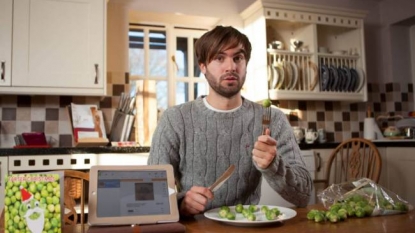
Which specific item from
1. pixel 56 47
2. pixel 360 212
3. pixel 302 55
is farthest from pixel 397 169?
pixel 56 47

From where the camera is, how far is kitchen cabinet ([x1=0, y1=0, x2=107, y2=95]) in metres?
2.63

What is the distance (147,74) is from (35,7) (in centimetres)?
103

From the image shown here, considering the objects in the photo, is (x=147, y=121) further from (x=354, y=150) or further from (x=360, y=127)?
(x=360, y=127)

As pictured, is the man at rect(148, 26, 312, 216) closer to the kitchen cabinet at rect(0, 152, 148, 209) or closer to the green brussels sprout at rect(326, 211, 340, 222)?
the green brussels sprout at rect(326, 211, 340, 222)

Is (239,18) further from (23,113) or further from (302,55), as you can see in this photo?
(23,113)

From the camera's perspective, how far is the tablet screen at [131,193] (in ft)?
2.94

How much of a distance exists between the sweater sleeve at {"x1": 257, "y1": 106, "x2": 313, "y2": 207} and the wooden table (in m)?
0.14

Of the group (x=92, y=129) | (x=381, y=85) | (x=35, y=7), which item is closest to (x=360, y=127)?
(x=381, y=85)

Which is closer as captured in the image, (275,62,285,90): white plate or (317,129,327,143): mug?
(275,62,285,90): white plate

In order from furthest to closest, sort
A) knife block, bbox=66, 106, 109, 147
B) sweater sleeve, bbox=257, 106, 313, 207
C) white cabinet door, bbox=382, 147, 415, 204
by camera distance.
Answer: white cabinet door, bbox=382, 147, 415, 204 → knife block, bbox=66, 106, 109, 147 → sweater sleeve, bbox=257, 106, 313, 207

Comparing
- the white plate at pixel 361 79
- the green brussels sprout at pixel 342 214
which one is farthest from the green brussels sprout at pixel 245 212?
the white plate at pixel 361 79

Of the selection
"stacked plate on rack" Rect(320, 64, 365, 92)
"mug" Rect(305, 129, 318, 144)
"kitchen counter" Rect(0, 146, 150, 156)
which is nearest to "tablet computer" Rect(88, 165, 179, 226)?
"kitchen counter" Rect(0, 146, 150, 156)

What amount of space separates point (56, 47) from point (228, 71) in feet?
5.70

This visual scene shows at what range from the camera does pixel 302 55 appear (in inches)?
135
